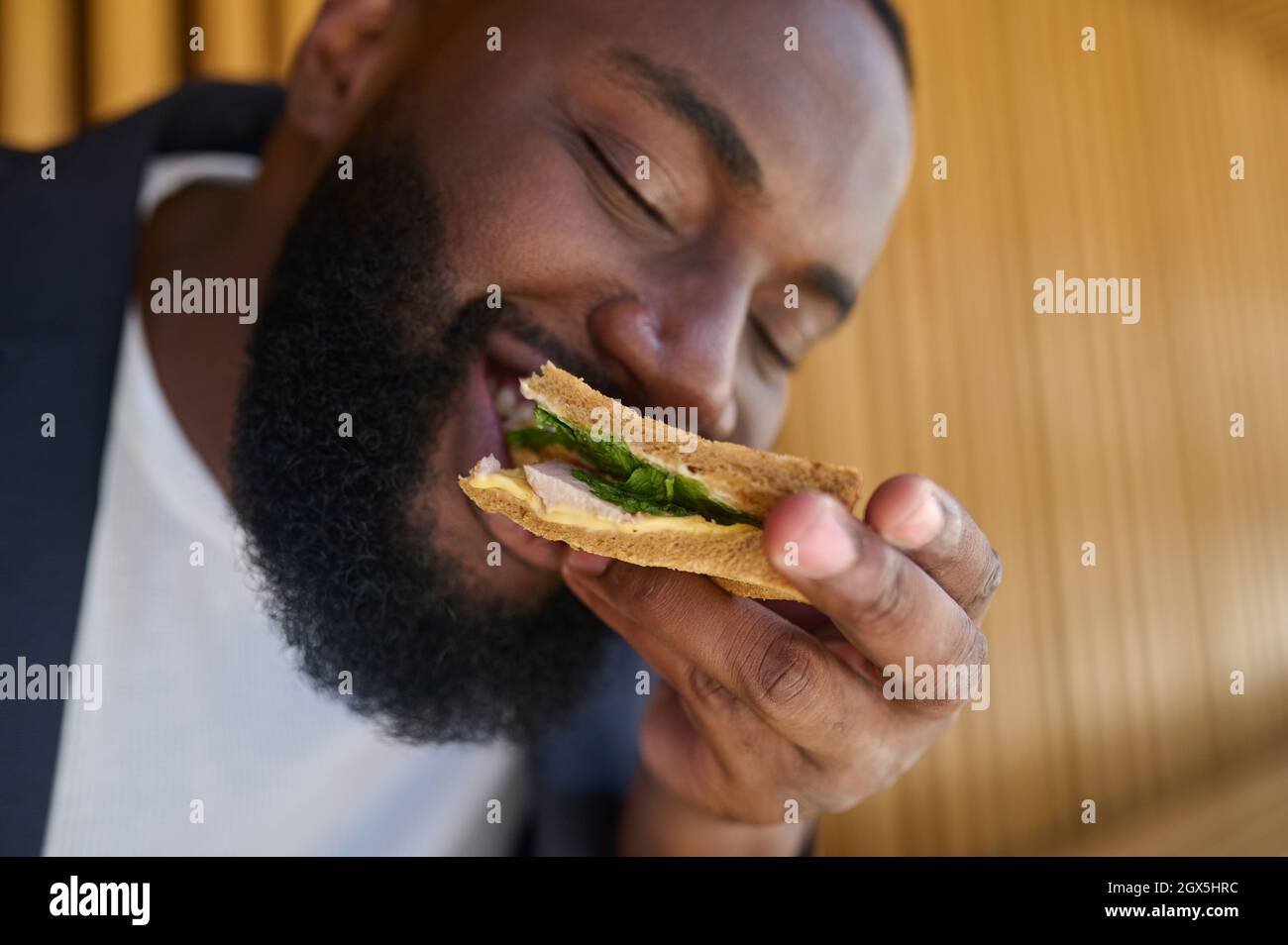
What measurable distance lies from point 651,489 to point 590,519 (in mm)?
106

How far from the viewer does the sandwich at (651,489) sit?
0.92m

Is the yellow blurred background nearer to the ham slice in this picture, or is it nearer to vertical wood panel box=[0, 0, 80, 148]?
vertical wood panel box=[0, 0, 80, 148]

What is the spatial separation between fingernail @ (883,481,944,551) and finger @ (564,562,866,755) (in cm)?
23

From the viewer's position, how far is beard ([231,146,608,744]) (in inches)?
52.0

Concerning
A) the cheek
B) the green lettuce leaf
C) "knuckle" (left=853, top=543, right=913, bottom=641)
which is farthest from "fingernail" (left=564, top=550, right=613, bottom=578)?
the cheek

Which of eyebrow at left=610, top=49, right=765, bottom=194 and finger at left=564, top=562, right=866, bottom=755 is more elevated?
eyebrow at left=610, top=49, right=765, bottom=194

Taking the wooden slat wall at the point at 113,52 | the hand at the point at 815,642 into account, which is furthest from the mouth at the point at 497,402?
the wooden slat wall at the point at 113,52

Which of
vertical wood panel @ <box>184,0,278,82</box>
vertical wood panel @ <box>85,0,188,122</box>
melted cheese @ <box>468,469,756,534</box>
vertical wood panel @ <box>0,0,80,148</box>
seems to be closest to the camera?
melted cheese @ <box>468,469,756,534</box>

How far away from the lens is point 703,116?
1.28 metres

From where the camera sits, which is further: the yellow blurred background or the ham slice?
the yellow blurred background

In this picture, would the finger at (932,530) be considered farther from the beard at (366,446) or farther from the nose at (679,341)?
the beard at (366,446)

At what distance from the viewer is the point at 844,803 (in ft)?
3.99
